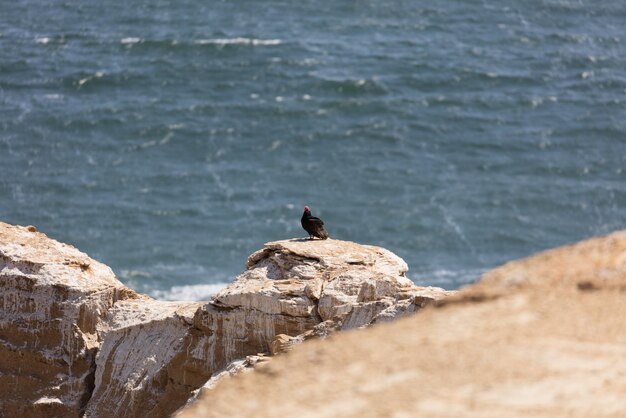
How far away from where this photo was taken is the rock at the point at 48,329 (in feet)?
105

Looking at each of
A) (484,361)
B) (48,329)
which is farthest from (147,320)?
(484,361)

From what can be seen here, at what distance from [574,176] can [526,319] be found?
69.7 m

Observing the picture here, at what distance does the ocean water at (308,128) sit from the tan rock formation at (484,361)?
53450 millimetres

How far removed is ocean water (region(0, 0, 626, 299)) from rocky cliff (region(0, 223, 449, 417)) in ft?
124

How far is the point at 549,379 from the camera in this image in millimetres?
16469

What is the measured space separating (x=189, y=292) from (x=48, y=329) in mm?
38655

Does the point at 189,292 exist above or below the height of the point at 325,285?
below

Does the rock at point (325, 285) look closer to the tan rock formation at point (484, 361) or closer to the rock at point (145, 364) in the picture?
the rock at point (145, 364)

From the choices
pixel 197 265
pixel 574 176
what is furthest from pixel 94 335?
pixel 574 176

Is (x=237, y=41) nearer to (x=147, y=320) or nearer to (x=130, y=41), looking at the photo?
(x=130, y=41)

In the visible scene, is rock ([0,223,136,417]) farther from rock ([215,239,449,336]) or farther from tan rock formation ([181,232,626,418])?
tan rock formation ([181,232,626,418])

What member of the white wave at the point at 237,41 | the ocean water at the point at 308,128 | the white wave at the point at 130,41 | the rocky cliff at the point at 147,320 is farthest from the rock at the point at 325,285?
the white wave at the point at 130,41

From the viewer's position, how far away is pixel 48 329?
32250 mm

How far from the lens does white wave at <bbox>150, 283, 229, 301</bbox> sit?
69.6m
